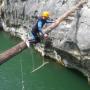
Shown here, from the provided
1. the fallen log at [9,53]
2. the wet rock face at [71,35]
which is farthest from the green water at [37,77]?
the fallen log at [9,53]

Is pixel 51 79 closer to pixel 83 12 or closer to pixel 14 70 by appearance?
pixel 14 70

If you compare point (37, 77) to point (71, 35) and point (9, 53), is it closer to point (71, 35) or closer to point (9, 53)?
point (71, 35)

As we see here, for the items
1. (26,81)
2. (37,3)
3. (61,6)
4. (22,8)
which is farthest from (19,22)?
(26,81)

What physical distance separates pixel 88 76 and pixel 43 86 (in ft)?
13.4

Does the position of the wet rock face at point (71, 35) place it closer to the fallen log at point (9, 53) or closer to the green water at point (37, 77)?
the green water at point (37, 77)

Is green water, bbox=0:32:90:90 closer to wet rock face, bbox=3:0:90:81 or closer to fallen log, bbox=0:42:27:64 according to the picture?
wet rock face, bbox=3:0:90:81

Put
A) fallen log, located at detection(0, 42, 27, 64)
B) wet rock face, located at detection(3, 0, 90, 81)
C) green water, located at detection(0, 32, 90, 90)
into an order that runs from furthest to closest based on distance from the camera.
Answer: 1. green water, located at detection(0, 32, 90, 90)
2. wet rock face, located at detection(3, 0, 90, 81)
3. fallen log, located at detection(0, 42, 27, 64)

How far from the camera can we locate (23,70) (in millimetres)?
28125

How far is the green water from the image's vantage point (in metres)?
24.4

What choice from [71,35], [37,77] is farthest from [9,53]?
[37,77]

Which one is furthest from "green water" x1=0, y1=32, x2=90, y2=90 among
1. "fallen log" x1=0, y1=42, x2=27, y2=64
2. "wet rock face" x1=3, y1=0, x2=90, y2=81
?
"fallen log" x1=0, y1=42, x2=27, y2=64

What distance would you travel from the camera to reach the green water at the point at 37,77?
24.4 meters

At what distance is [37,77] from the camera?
26.3 m

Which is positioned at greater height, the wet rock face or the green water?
the wet rock face
